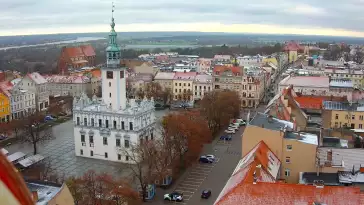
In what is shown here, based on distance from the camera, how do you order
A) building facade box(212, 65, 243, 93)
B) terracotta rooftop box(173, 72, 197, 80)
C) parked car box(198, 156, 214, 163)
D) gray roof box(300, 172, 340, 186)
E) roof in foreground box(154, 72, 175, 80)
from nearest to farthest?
gray roof box(300, 172, 340, 186)
parked car box(198, 156, 214, 163)
building facade box(212, 65, 243, 93)
terracotta rooftop box(173, 72, 197, 80)
roof in foreground box(154, 72, 175, 80)

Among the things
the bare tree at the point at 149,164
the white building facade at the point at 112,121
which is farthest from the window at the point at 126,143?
the bare tree at the point at 149,164

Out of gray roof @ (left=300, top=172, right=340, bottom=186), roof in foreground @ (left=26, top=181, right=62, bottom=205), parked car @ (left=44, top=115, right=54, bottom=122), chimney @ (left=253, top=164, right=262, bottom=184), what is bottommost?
parked car @ (left=44, top=115, right=54, bottom=122)

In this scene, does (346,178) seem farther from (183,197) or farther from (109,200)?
(109,200)

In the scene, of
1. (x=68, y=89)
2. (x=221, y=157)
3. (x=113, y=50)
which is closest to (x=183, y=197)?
(x=221, y=157)

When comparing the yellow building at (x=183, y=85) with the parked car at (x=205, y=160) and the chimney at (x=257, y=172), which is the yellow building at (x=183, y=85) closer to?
the parked car at (x=205, y=160)

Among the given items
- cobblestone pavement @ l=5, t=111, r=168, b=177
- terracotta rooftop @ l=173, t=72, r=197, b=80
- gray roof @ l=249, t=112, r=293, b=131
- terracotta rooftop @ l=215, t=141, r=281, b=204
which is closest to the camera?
terracotta rooftop @ l=215, t=141, r=281, b=204

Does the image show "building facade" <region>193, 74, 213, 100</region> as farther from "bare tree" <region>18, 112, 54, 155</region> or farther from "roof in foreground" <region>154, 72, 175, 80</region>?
"bare tree" <region>18, 112, 54, 155</region>

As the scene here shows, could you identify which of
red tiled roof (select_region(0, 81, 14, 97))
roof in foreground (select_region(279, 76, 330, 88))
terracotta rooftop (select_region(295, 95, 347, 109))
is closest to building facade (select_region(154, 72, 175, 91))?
roof in foreground (select_region(279, 76, 330, 88))
